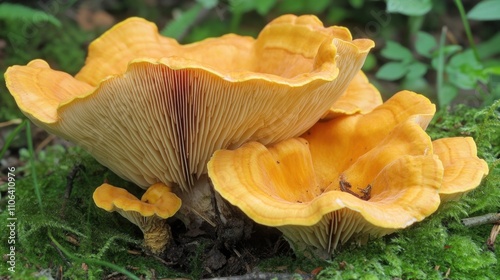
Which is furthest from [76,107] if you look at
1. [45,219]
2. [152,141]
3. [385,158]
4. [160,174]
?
[385,158]

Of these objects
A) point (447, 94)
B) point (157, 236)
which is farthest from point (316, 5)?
point (157, 236)

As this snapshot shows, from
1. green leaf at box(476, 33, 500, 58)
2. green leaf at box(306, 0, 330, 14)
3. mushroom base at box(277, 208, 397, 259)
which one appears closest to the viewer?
mushroom base at box(277, 208, 397, 259)

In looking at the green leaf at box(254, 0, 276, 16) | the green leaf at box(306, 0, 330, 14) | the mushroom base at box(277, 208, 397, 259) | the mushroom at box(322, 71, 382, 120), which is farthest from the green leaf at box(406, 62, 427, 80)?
the mushroom base at box(277, 208, 397, 259)

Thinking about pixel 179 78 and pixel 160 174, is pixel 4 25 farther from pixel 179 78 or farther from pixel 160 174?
pixel 179 78

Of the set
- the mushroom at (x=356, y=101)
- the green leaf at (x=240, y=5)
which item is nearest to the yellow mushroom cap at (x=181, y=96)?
the mushroom at (x=356, y=101)

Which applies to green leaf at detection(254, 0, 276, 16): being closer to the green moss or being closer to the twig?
the green moss

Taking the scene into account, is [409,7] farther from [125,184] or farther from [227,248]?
[125,184]
